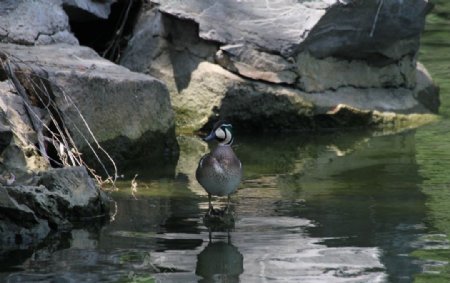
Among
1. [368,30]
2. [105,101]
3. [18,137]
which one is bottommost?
[18,137]

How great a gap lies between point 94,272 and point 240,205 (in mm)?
2098

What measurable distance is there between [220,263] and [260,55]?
5072mm

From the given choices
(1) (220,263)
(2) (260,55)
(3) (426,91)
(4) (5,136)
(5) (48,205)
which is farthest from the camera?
(3) (426,91)

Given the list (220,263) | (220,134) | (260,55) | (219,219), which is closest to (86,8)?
(260,55)

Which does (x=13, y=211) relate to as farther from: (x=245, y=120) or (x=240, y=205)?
(x=245, y=120)

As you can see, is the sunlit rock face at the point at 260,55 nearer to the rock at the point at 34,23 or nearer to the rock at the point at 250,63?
the rock at the point at 250,63

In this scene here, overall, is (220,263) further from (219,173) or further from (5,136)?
(5,136)

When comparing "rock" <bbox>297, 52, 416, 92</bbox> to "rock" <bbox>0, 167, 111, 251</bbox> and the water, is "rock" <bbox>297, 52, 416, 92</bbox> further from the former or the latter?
"rock" <bbox>0, 167, 111, 251</bbox>

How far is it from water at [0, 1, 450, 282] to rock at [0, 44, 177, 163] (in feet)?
0.90

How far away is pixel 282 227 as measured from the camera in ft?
24.6

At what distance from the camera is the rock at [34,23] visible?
10.4 metres

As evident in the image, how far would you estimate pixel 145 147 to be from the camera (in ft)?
32.6

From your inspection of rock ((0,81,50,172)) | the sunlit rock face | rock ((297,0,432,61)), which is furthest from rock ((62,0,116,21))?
rock ((0,81,50,172))

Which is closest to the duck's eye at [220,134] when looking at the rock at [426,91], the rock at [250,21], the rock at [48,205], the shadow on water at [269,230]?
the shadow on water at [269,230]
